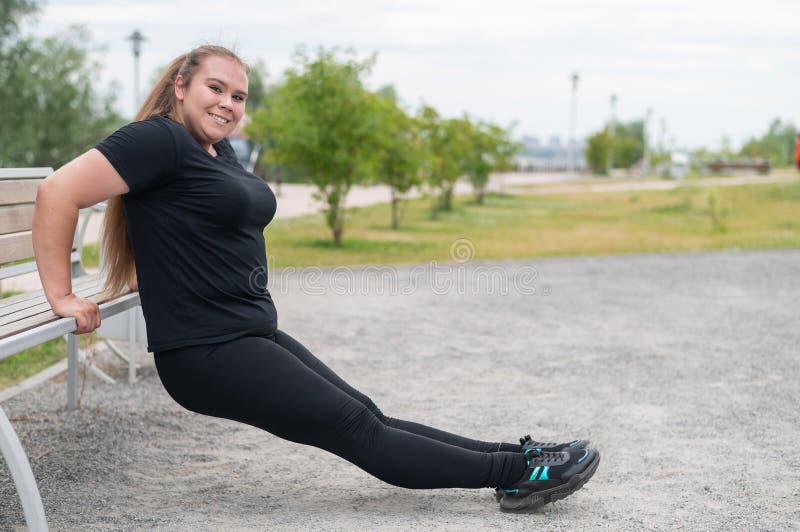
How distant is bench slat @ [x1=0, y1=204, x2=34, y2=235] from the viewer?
151 inches

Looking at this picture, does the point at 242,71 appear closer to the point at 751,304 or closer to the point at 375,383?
the point at 375,383

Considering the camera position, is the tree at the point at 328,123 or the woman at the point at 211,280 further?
the tree at the point at 328,123

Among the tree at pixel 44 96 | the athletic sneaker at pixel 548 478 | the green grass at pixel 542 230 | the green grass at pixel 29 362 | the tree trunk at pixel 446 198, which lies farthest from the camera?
the tree trunk at pixel 446 198

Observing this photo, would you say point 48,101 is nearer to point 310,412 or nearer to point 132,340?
point 132,340

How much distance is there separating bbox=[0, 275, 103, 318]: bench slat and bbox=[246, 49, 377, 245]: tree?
29.9 ft

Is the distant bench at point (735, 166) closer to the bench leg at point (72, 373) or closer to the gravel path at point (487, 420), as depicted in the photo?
the gravel path at point (487, 420)

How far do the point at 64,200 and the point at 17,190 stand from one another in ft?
4.64

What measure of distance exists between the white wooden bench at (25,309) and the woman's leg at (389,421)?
0.71 metres

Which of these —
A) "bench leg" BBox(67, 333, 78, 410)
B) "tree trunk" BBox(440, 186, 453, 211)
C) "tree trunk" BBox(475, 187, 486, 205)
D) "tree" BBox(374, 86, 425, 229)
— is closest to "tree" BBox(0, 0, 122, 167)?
"tree" BBox(374, 86, 425, 229)

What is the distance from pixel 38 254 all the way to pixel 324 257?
9.09 meters

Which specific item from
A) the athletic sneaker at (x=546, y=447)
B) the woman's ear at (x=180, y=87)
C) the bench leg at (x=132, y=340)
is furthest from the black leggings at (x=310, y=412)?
the bench leg at (x=132, y=340)

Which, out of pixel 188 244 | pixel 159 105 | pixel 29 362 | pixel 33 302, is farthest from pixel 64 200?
pixel 29 362

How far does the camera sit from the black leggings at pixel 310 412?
2.90 metres

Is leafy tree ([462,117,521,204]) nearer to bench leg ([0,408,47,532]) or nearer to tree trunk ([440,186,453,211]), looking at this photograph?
tree trunk ([440,186,453,211])
